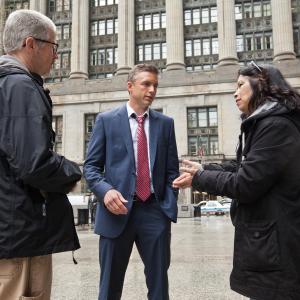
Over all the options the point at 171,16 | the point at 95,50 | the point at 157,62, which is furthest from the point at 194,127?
the point at 95,50

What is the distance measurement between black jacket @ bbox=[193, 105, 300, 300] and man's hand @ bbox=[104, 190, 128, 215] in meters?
0.86

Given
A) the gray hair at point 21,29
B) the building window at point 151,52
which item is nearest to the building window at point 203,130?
the building window at point 151,52

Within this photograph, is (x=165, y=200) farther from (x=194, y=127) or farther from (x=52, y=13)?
(x=52, y=13)

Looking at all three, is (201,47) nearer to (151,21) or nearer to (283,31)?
(151,21)

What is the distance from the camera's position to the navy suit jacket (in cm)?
357

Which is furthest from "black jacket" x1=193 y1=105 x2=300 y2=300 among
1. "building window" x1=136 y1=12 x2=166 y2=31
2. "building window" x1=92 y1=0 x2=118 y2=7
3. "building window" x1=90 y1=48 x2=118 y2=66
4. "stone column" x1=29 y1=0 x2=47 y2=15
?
"stone column" x1=29 y1=0 x2=47 y2=15

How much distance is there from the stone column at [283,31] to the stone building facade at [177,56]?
A: 106 millimetres

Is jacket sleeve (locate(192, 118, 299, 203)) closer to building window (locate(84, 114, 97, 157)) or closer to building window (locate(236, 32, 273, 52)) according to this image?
building window (locate(84, 114, 97, 157))

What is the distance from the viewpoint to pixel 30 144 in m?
2.33

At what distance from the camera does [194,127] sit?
157 feet

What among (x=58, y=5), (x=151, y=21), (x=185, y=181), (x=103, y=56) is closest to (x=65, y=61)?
(x=103, y=56)

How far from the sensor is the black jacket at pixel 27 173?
7.57 feet

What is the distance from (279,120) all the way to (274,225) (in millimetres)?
656

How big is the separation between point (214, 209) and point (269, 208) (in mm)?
37313
